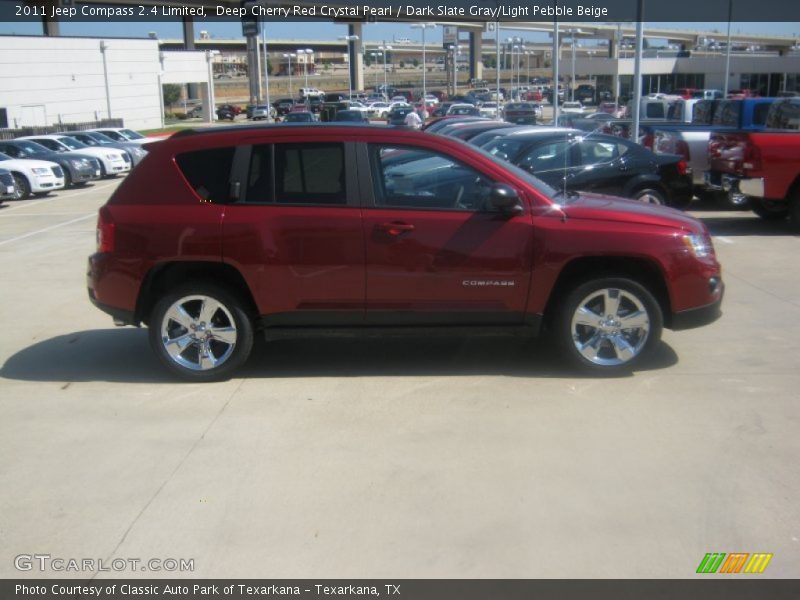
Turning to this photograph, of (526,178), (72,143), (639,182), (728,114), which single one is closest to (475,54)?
(72,143)

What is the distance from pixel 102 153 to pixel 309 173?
73.1ft

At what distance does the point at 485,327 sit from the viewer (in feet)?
20.6

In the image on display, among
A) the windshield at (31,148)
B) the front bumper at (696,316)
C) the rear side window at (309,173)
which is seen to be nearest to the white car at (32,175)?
the windshield at (31,148)

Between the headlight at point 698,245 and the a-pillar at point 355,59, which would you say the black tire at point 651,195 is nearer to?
the headlight at point 698,245

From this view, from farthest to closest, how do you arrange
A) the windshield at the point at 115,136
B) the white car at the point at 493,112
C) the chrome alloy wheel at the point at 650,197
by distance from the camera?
the white car at the point at 493,112
the windshield at the point at 115,136
the chrome alloy wheel at the point at 650,197

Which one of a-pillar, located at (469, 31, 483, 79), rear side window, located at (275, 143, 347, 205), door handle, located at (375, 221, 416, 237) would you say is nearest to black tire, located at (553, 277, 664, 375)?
door handle, located at (375, 221, 416, 237)

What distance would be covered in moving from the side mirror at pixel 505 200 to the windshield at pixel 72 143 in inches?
952

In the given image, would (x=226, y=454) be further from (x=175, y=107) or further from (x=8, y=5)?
(x=175, y=107)

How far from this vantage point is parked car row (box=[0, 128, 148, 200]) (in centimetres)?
2130

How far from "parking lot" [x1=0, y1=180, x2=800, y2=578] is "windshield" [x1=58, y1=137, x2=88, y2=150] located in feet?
70.3

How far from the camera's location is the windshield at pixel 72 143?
27416 millimetres

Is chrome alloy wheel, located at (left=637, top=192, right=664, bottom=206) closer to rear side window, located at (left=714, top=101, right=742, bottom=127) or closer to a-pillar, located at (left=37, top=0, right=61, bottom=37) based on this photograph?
rear side window, located at (left=714, top=101, right=742, bottom=127)
